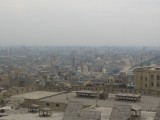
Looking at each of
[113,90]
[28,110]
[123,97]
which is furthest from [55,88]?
[28,110]

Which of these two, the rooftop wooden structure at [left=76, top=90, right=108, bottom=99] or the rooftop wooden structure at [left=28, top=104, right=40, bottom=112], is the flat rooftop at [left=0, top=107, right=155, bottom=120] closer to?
the rooftop wooden structure at [left=28, top=104, right=40, bottom=112]

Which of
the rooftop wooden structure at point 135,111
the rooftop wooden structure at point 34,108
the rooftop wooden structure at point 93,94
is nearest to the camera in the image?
the rooftop wooden structure at point 135,111

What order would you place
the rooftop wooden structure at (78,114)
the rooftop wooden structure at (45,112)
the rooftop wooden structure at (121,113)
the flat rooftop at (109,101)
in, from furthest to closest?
the flat rooftop at (109,101) < the rooftop wooden structure at (45,112) < the rooftop wooden structure at (121,113) < the rooftop wooden structure at (78,114)

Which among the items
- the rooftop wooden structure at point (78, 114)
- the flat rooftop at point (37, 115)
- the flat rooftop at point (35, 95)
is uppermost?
the rooftop wooden structure at point (78, 114)

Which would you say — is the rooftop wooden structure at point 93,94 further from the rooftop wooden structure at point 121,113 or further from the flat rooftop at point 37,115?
the rooftop wooden structure at point 121,113

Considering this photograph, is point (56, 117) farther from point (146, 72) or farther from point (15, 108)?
point (146, 72)

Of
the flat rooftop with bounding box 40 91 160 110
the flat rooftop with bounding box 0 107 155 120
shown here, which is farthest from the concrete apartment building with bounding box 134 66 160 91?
the flat rooftop with bounding box 0 107 155 120

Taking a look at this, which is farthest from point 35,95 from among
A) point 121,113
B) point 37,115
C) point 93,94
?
point 121,113

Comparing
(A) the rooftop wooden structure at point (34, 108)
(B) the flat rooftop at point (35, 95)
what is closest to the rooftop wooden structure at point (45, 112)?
(A) the rooftop wooden structure at point (34, 108)
